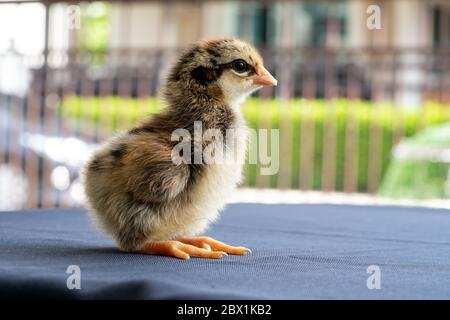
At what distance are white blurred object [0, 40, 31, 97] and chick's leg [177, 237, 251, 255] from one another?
14.5 ft

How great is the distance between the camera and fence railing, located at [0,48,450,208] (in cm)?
530

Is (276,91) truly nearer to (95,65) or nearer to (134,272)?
(95,65)

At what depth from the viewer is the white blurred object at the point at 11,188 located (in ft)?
17.1

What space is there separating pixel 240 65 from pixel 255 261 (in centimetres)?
44

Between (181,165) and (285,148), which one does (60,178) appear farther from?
(181,165)

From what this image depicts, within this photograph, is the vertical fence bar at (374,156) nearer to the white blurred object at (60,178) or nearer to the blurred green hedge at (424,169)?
the blurred green hedge at (424,169)

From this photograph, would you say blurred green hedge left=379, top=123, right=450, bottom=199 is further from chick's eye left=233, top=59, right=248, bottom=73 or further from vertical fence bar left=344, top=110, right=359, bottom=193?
chick's eye left=233, top=59, right=248, bottom=73

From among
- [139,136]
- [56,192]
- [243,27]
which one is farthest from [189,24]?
[139,136]

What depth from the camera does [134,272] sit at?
1.03 m

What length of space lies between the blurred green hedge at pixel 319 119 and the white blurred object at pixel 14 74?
0.60m

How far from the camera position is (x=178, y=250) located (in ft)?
3.98

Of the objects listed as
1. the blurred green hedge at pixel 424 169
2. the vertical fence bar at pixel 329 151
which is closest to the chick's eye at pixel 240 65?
the blurred green hedge at pixel 424 169

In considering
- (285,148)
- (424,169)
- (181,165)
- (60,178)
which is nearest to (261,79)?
(181,165)
